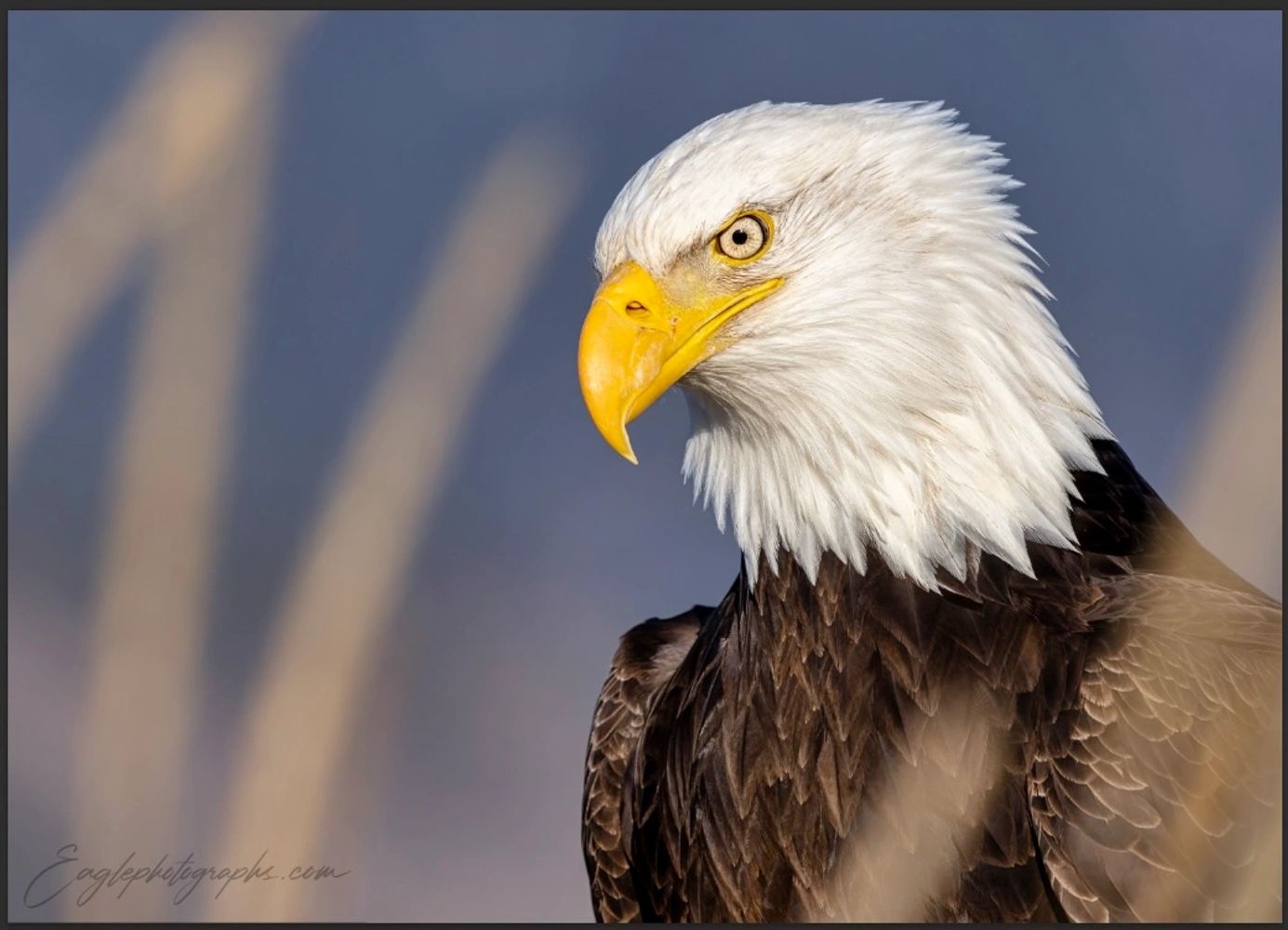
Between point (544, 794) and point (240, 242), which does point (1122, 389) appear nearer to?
point (544, 794)

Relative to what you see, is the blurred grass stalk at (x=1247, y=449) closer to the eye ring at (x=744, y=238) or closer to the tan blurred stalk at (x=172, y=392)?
the tan blurred stalk at (x=172, y=392)

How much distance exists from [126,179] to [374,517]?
0.38 m

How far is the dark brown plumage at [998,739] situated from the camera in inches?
111

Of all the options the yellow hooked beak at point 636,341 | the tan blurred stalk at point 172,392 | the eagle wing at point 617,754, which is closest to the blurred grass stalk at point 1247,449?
the tan blurred stalk at point 172,392

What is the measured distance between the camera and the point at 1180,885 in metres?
2.78

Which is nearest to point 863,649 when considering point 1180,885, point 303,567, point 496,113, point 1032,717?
point 1032,717

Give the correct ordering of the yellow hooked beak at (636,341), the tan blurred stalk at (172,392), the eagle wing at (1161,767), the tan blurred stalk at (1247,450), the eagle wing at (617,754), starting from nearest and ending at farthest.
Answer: the tan blurred stalk at (172,392) → the tan blurred stalk at (1247,450) → the eagle wing at (1161,767) → the yellow hooked beak at (636,341) → the eagle wing at (617,754)

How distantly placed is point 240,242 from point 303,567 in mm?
287

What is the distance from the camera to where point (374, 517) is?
133cm

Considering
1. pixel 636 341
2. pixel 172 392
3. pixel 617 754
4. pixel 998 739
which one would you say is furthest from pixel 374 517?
pixel 617 754

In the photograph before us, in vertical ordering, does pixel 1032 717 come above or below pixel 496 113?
below
